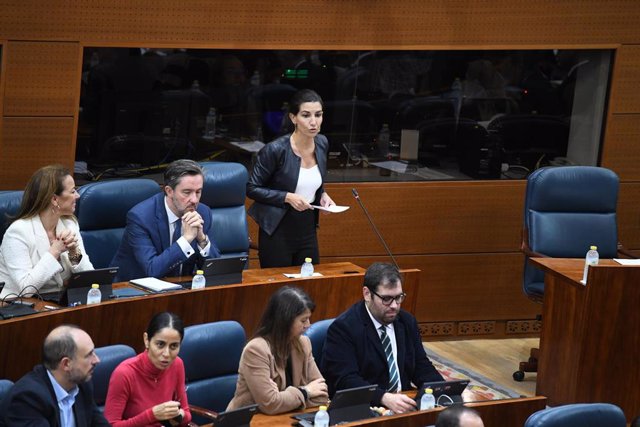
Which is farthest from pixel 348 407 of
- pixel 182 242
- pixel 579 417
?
pixel 182 242

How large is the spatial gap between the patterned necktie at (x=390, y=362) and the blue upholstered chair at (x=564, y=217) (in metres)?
1.93

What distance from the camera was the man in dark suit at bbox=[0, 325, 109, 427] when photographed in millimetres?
3779

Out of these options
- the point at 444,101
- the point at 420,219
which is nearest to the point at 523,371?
the point at 420,219

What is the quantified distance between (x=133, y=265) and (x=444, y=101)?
2.61m

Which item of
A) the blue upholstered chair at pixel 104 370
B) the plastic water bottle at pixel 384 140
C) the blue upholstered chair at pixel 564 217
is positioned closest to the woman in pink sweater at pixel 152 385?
the blue upholstered chair at pixel 104 370

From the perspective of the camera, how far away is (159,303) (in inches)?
197

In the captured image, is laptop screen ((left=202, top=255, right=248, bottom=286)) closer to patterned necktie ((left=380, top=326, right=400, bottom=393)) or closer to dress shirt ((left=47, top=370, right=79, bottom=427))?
patterned necktie ((left=380, top=326, right=400, bottom=393))

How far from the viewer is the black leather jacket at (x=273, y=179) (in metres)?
5.93

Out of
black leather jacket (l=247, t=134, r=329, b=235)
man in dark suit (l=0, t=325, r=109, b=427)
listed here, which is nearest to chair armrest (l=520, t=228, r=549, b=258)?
black leather jacket (l=247, t=134, r=329, b=235)

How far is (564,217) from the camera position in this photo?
22.0 ft

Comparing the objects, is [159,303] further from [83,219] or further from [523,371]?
[523,371]

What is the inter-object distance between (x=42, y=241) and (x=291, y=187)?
1.44 m

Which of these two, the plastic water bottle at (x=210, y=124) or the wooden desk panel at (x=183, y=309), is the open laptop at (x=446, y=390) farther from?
the plastic water bottle at (x=210, y=124)

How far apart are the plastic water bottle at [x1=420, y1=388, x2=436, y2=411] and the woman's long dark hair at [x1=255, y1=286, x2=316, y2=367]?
1.79ft
